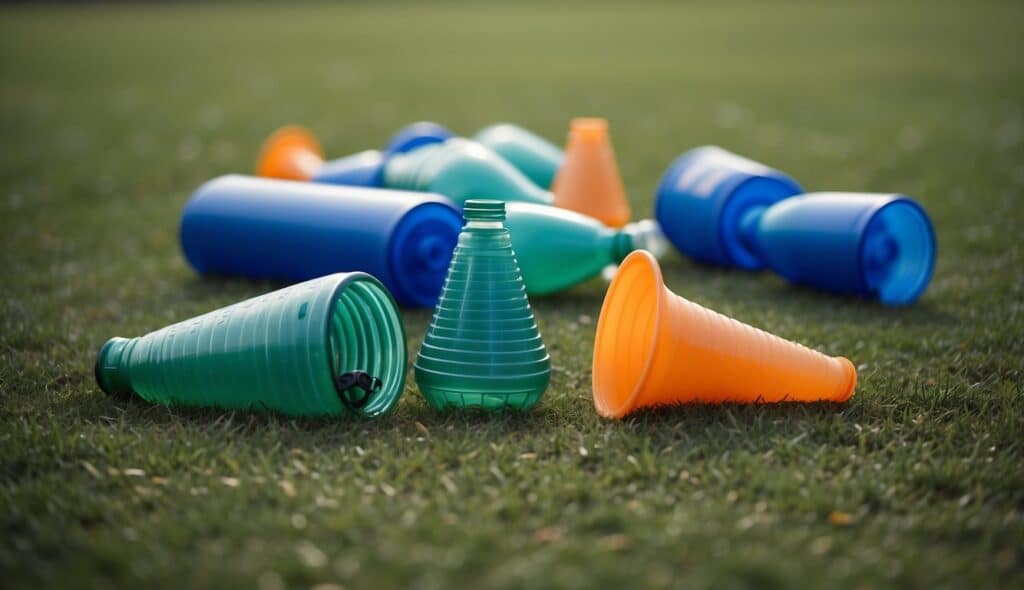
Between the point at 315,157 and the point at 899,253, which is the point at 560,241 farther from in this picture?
the point at 315,157

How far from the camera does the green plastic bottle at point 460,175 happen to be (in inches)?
169

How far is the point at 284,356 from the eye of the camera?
2.67 m

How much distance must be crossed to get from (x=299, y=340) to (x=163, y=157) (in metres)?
5.05

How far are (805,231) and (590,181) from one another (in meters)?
1.15

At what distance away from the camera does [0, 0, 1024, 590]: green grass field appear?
206 cm

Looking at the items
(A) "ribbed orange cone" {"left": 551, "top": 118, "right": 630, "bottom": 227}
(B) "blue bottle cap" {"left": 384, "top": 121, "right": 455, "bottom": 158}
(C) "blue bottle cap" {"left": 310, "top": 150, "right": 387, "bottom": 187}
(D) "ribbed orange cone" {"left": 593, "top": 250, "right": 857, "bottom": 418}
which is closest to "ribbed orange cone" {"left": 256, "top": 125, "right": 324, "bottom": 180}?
(B) "blue bottle cap" {"left": 384, "top": 121, "right": 455, "bottom": 158}

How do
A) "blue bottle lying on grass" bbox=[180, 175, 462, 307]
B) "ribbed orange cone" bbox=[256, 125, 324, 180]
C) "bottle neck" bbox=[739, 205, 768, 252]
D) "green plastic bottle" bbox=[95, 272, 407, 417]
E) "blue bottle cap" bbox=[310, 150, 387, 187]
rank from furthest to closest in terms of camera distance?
"ribbed orange cone" bbox=[256, 125, 324, 180] < "blue bottle cap" bbox=[310, 150, 387, 187] < "bottle neck" bbox=[739, 205, 768, 252] < "blue bottle lying on grass" bbox=[180, 175, 462, 307] < "green plastic bottle" bbox=[95, 272, 407, 417]

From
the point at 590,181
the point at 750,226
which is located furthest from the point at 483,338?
the point at 590,181

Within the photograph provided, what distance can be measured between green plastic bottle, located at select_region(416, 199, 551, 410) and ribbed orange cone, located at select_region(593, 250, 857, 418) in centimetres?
24

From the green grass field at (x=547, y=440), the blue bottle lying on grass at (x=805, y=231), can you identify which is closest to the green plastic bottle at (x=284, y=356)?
the green grass field at (x=547, y=440)

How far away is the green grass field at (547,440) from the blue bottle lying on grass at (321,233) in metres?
0.14

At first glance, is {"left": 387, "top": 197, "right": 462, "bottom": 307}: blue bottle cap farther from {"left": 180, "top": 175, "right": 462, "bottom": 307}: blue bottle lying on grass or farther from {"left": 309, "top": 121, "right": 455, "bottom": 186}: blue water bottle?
{"left": 309, "top": 121, "right": 455, "bottom": 186}: blue water bottle

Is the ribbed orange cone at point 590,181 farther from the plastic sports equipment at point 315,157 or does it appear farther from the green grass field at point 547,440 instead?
the plastic sports equipment at point 315,157

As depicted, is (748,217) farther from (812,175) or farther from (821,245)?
(812,175)
